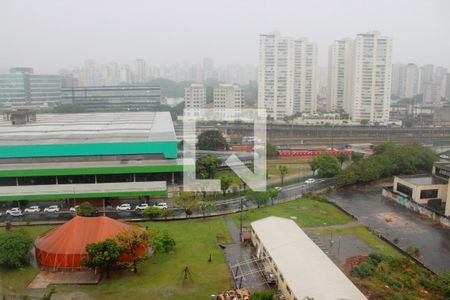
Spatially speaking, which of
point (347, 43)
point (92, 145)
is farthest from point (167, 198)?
point (347, 43)

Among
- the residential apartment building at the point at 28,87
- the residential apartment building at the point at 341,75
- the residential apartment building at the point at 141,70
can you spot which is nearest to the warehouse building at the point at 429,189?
the residential apartment building at the point at 341,75

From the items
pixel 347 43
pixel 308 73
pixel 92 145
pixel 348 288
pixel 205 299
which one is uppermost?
pixel 347 43

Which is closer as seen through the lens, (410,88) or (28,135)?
(28,135)

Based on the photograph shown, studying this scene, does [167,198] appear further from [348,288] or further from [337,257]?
[348,288]

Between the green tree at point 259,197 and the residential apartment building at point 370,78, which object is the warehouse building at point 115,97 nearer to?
the residential apartment building at point 370,78

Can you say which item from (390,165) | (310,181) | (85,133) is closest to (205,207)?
(310,181)

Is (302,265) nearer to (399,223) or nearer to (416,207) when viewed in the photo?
(399,223)
